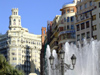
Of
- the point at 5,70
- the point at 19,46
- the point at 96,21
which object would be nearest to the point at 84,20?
the point at 96,21

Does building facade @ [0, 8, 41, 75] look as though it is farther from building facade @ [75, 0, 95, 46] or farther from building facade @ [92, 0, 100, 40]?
building facade @ [92, 0, 100, 40]

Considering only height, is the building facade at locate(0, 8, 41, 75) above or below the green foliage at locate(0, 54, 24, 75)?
above

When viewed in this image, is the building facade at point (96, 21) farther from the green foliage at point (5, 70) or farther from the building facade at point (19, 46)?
the building facade at point (19, 46)

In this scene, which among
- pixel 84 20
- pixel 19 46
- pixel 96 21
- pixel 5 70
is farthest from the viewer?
pixel 19 46

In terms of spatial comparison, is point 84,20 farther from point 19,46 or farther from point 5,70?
point 19,46

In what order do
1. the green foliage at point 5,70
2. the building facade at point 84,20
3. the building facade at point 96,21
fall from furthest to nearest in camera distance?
the building facade at point 84,20, the building facade at point 96,21, the green foliage at point 5,70

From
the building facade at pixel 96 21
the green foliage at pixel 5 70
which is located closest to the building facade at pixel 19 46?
the building facade at pixel 96 21

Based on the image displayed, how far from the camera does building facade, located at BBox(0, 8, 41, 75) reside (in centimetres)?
15688

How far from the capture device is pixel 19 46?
159m

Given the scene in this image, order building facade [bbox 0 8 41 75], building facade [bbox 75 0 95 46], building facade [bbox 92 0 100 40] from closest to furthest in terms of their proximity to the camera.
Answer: building facade [bbox 92 0 100 40] < building facade [bbox 75 0 95 46] < building facade [bbox 0 8 41 75]

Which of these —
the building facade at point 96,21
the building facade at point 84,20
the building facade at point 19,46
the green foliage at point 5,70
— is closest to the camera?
the green foliage at point 5,70

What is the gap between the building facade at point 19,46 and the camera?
157m

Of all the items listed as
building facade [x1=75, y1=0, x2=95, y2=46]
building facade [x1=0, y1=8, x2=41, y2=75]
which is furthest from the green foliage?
building facade [x1=0, y1=8, x2=41, y2=75]

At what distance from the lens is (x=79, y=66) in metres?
60.3
